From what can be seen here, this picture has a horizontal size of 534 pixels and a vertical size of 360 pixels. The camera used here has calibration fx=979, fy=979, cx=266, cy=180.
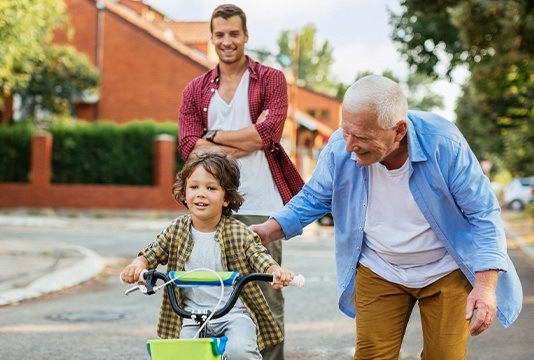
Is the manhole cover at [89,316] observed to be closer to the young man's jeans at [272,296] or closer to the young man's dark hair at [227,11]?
the young man's jeans at [272,296]

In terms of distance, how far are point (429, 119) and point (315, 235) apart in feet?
72.1

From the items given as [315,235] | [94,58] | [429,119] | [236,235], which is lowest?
[315,235]

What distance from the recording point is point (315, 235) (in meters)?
26.4

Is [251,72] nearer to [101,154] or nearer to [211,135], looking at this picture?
[211,135]

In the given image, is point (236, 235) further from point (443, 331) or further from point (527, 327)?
point (527, 327)

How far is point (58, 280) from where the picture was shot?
11.9 metres

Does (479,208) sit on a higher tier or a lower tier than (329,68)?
lower

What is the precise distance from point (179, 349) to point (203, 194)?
1.08 m

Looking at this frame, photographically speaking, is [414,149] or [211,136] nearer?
[414,149]

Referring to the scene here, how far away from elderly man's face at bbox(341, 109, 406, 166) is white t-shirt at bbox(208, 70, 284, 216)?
1.67 m

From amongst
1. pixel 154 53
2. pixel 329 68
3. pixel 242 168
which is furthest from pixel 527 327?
pixel 329 68

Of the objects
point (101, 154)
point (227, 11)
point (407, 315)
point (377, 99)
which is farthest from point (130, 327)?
point (101, 154)

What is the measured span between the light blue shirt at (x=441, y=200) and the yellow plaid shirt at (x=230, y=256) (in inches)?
10.8

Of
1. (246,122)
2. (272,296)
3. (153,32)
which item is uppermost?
(153,32)
